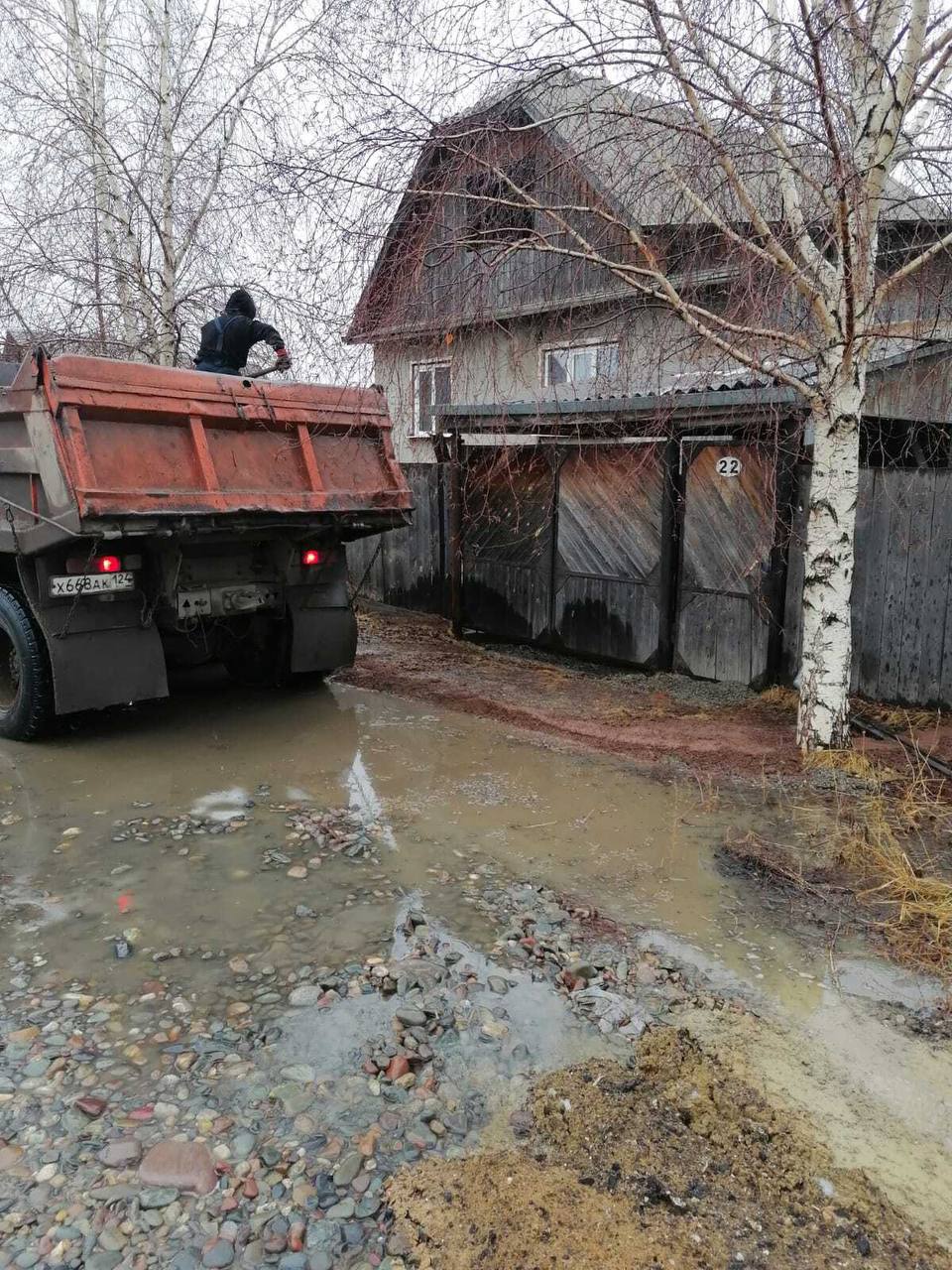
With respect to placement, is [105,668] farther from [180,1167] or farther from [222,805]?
[180,1167]

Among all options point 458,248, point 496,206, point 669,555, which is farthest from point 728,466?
point 458,248

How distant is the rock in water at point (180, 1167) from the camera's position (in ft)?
7.96

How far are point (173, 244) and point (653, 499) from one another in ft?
22.5

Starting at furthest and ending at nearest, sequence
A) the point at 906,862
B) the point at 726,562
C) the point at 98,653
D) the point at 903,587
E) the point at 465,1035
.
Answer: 1. the point at 726,562
2. the point at 903,587
3. the point at 98,653
4. the point at 906,862
5. the point at 465,1035

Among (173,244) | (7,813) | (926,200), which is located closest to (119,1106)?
(7,813)

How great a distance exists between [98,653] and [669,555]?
5.03 meters

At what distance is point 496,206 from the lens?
5570 mm

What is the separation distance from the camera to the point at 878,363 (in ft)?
21.4

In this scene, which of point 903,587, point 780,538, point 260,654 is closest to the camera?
point 903,587

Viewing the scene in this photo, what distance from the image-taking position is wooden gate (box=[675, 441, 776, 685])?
759 centimetres

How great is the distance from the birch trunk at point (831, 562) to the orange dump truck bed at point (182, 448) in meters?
2.95

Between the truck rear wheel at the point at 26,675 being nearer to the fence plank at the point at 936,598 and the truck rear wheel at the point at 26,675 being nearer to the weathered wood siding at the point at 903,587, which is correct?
the weathered wood siding at the point at 903,587

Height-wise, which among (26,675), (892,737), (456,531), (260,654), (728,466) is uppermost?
(728,466)

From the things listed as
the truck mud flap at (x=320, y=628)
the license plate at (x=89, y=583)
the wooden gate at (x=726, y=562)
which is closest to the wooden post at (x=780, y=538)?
the wooden gate at (x=726, y=562)
